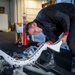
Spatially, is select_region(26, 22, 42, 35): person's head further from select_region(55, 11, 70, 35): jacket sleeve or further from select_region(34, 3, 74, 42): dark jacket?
select_region(55, 11, 70, 35): jacket sleeve

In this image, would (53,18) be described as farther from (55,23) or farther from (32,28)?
(32,28)

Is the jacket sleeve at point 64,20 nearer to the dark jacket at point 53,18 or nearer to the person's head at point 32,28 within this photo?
the dark jacket at point 53,18

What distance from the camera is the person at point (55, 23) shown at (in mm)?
2391

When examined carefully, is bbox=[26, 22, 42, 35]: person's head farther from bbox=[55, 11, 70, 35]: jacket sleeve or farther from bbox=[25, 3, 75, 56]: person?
bbox=[55, 11, 70, 35]: jacket sleeve

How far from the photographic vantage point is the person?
239cm

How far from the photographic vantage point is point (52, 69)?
116 inches

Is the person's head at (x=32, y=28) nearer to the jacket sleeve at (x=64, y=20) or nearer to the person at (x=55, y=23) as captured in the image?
the person at (x=55, y=23)

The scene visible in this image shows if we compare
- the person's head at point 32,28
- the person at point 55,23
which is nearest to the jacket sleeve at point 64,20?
the person at point 55,23

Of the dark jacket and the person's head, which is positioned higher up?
the dark jacket

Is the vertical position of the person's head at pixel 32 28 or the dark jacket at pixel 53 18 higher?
the dark jacket at pixel 53 18

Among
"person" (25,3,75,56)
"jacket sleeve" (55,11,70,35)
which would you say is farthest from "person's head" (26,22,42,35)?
"jacket sleeve" (55,11,70,35)

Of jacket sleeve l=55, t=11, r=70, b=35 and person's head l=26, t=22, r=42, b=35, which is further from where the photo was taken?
jacket sleeve l=55, t=11, r=70, b=35

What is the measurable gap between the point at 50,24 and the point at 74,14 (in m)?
0.42

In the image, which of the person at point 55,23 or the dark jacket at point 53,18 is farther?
the dark jacket at point 53,18
